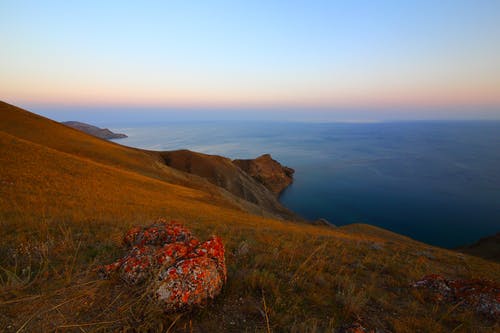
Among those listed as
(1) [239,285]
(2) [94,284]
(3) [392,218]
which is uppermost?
(2) [94,284]

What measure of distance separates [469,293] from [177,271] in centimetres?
547

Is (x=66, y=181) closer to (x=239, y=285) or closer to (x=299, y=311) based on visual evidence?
(x=239, y=285)

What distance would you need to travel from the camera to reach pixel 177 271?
2738 mm

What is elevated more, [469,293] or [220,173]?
[469,293]

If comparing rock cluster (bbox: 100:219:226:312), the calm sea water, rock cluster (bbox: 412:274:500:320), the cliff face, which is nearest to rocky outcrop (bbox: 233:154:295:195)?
the calm sea water

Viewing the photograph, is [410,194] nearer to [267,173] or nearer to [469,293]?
[267,173]

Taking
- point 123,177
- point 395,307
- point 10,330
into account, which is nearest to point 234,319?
point 10,330

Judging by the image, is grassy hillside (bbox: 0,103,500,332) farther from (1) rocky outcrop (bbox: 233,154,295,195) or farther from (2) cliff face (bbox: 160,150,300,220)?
(1) rocky outcrop (bbox: 233,154,295,195)

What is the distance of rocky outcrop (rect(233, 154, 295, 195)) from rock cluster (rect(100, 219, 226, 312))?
61579 millimetres

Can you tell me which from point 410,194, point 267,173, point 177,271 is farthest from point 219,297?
point 410,194

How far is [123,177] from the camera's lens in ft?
63.4

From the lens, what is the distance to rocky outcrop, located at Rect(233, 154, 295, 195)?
2613 inches

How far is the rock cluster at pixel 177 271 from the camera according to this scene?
2.58 metres

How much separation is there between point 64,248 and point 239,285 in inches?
144
